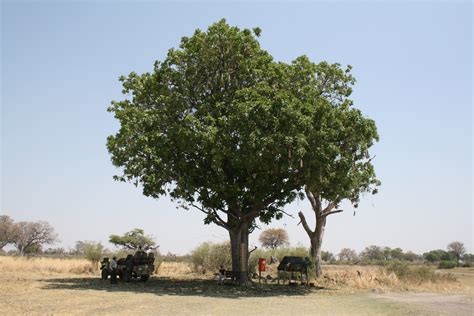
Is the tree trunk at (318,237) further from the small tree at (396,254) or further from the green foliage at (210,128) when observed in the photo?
the small tree at (396,254)

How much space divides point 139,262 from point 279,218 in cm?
872

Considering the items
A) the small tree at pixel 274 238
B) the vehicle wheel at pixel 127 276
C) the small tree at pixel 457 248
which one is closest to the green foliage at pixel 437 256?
the small tree at pixel 457 248

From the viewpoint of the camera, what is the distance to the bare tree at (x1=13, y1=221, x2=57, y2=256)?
87500 mm

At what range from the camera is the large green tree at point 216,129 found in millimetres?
22141

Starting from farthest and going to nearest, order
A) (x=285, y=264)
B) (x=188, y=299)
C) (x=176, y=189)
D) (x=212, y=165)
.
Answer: (x=285, y=264)
(x=176, y=189)
(x=212, y=165)
(x=188, y=299)

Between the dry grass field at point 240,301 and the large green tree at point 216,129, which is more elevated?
the large green tree at point 216,129

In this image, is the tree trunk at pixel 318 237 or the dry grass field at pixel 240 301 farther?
the tree trunk at pixel 318 237

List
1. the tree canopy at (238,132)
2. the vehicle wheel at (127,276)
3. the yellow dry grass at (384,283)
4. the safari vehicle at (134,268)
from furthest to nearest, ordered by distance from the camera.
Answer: the vehicle wheel at (127,276) → the safari vehicle at (134,268) → the yellow dry grass at (384,283) → the tree canopy at (238,132)

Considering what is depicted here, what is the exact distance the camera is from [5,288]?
71.7 feet

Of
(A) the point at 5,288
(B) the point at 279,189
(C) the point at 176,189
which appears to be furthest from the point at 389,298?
(A) the point at 5,288

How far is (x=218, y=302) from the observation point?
17906mm

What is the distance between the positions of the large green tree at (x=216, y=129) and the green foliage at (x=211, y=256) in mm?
10897

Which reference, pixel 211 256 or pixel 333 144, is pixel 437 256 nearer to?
Result: pixel 211 256

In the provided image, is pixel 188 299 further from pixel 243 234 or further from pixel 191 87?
pixel 191 87
